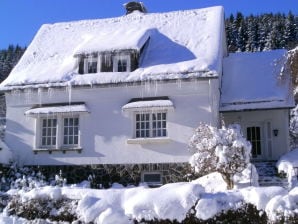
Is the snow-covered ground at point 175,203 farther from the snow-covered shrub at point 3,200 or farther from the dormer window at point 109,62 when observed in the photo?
the dormer window at point 109,62

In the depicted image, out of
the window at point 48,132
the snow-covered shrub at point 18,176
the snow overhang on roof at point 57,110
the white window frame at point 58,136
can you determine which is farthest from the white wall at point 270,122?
the snow-covered shrub at point 18,176

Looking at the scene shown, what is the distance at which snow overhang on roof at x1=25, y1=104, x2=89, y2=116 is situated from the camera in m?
17.6

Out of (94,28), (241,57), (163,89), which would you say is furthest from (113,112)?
(241,57)

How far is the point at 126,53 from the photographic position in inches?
719

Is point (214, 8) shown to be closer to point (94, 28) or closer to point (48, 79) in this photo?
point (94, 28)

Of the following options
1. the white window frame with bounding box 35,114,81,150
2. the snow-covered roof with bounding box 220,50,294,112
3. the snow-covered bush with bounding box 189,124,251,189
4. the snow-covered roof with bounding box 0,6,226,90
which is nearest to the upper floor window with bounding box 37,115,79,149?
the white window frame with bounding box 35,114,81,150

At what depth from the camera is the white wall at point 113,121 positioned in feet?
55.3

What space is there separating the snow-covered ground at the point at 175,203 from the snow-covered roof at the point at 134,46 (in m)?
7.57

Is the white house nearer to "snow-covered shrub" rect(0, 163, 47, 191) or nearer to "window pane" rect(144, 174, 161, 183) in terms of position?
"window pane" rect(144, 174, 161, 183)

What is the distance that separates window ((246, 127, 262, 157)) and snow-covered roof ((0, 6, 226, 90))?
3.09 metres

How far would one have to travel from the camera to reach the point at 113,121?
17656 mm

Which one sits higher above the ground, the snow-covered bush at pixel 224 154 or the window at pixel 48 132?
the window at pixel 48 132

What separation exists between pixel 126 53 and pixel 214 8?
6.04 m

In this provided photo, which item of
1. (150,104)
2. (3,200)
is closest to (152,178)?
(150,104)
